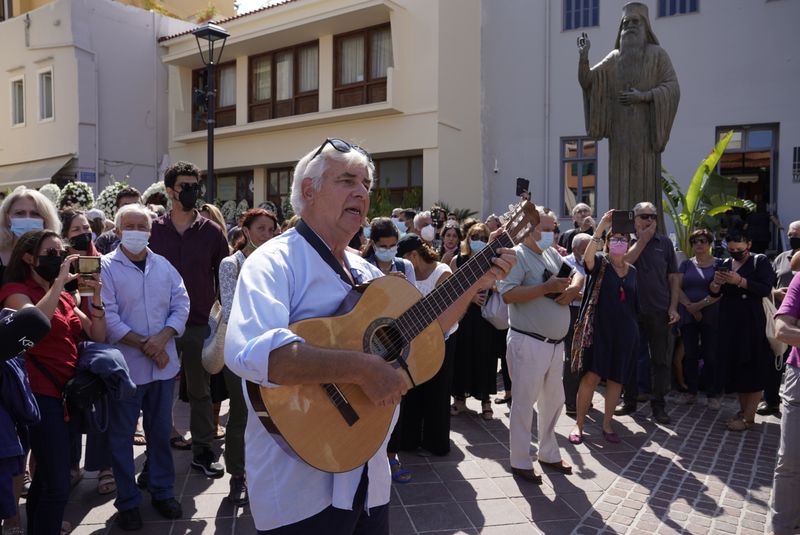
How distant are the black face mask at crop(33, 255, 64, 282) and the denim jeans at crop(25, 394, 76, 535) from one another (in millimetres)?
695

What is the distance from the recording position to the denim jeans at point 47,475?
3.44 metres

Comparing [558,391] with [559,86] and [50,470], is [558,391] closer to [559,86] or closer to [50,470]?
[50,470]

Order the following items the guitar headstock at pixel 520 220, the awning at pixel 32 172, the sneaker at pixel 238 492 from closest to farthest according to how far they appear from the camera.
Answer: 1. the guitar headstock at pixel 520 220
2. the sneaker at pixel 238 492
3. the awning at pixel 32 172

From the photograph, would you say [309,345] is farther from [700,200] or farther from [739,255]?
[700,200]

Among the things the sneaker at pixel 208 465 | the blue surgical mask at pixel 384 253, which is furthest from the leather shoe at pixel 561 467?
the sneaker at pixel 208 465

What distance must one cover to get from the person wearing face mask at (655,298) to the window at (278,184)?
14775mm

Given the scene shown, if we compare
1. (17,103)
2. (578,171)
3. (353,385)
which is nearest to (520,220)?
(353,385)

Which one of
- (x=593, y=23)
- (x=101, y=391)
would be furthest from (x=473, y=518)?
(x=593, y=23)

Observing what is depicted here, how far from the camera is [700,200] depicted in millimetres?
11883

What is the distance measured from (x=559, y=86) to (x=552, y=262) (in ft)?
42.6

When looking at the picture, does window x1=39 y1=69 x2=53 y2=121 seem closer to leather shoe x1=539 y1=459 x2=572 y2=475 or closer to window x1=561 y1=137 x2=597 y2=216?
window x1=561 y1=137 x2=597 y2=216

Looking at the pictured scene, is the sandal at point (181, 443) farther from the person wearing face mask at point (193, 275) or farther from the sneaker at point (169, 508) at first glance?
the sneaker at point (169, 508)

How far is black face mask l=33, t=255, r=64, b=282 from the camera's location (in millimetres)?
3535

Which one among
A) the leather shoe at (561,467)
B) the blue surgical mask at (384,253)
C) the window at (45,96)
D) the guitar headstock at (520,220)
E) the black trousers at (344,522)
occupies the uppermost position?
the window at (45,96)
